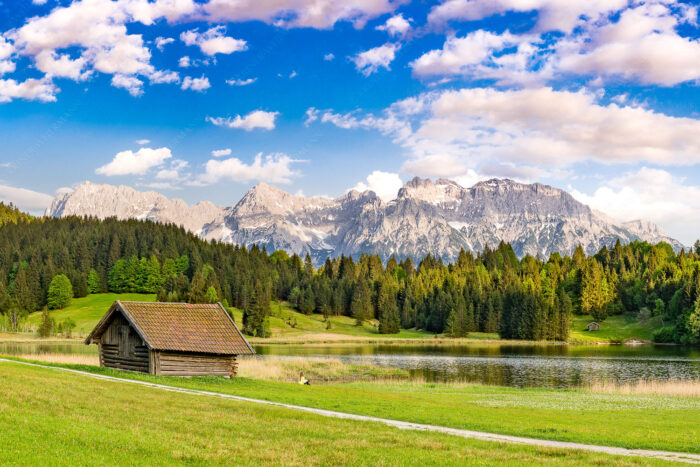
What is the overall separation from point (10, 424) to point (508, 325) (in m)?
151

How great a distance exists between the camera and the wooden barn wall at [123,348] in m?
44.1

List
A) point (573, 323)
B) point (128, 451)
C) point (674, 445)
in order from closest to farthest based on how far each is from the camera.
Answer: point (128, 451)
point (674, 445)
point (573, 323)

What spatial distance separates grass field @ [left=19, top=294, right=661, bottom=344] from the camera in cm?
15025

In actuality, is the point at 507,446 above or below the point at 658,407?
above

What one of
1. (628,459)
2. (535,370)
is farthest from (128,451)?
(535,370)

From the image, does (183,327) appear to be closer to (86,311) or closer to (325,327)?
(86,311)

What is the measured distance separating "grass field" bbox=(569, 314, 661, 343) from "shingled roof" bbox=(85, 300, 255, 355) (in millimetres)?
124058

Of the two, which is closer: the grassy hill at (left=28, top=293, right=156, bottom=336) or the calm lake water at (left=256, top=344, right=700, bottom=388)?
the calm lake water at (left=256, top=344, right=700, bottom=388)

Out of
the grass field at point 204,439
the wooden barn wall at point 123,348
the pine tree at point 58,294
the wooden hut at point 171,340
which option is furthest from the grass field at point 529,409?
the pine tree at point 58,294

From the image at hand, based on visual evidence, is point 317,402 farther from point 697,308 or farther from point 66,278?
point 66,278

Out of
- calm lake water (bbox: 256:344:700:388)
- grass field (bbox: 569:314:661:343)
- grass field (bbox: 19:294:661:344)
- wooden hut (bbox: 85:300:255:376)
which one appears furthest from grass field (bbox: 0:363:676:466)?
grass field (bbox: 569:314:661:343)

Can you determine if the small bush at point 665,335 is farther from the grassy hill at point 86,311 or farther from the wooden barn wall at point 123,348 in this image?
the wooden barn wall at point 123,348

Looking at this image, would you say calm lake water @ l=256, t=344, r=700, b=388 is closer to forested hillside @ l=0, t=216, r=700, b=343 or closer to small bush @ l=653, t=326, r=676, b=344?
small bush @ l=653, t=326, r=676, b=344

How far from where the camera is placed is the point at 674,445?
71.5 feet
